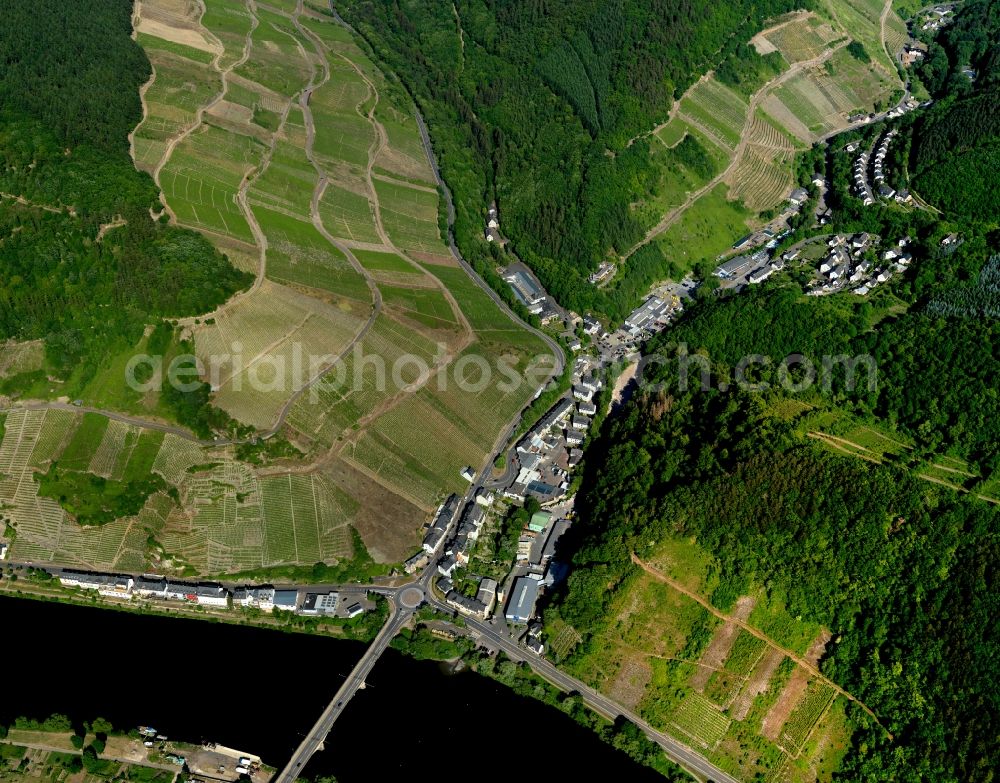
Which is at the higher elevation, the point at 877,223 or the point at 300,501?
the point at 877,223

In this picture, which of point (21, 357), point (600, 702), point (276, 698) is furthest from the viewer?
point (21, 357)

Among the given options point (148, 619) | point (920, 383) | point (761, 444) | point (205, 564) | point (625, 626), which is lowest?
point (148, 619)

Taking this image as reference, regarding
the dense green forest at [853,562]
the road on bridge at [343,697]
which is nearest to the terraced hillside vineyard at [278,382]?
the road on bridge at [343,697]

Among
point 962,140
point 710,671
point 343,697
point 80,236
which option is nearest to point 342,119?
point 80,236

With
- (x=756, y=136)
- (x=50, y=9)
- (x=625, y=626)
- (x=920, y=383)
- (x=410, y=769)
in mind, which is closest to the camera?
(x=410, y=769)

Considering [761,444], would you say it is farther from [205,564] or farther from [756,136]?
[756,136]

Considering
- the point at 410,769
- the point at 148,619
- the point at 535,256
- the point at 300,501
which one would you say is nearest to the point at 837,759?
the point at 410,769

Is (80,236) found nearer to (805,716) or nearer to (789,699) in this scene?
(789,699)
